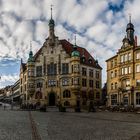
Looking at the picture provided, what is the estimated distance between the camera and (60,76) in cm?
9500

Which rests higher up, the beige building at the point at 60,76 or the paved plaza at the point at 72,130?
the beige building at the point at 60,76

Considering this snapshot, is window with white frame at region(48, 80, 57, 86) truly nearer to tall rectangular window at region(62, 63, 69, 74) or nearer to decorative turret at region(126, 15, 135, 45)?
tall rectangular window at region(62, 63, 69, 74)

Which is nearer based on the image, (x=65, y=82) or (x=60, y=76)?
(x=65, y=82)

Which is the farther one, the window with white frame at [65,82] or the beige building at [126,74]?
the window with white frame at [65,82]

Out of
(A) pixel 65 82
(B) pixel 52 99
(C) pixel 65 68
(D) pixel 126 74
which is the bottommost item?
(B) pixel 52 99

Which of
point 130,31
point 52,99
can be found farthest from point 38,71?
point 130,31

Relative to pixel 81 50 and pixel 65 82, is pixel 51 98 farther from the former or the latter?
pixel 81 50

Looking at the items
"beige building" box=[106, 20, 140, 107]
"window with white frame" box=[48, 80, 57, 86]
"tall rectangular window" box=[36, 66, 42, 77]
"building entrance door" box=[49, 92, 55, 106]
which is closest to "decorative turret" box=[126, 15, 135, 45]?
"beige building" box=[106, 20, 140, 107]

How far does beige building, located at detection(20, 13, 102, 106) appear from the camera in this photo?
9288 cm

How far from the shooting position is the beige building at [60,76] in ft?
305

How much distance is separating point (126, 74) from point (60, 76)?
1070 inches

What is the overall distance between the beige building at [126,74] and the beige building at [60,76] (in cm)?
1444

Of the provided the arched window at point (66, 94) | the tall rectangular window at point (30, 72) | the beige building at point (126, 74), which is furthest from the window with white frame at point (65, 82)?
the beige building at point (126, 74)

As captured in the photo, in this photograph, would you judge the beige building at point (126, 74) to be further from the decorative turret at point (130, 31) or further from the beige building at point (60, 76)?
the beige building at point (60, 76)
